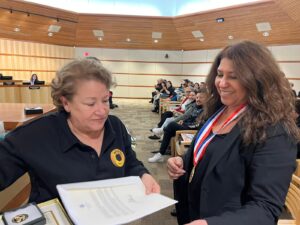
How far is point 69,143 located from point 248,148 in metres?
0.75

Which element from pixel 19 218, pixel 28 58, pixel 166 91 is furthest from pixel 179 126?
pixel 28 58

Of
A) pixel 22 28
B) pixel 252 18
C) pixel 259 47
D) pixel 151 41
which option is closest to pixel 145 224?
pixel 259 47

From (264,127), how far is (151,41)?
12.3 m

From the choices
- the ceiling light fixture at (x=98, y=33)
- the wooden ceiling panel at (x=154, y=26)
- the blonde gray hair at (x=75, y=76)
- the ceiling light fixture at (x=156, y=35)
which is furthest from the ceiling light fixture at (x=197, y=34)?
the blonde gray hair at (x=75, y=76)

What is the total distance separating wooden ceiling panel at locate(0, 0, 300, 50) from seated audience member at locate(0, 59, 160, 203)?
6558mm

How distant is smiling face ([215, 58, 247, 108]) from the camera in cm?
112

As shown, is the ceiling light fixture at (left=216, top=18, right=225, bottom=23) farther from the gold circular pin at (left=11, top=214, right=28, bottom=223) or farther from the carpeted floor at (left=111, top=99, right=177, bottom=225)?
the gold circular pin at (left=11, top=214, right=28, bottom=223)

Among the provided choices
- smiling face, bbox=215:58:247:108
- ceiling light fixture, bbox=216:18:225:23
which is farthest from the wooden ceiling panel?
smiling face, bbox=215:58:247:108

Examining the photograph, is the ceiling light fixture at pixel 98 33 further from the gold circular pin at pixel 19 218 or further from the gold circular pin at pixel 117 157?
the gold circular pin at pixel 19 218

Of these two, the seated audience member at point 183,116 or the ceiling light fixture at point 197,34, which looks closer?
the seated audience member at point 183,116

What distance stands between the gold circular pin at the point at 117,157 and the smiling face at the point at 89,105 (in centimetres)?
14

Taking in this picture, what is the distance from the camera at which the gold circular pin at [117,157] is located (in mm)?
1207

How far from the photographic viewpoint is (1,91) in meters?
7.47

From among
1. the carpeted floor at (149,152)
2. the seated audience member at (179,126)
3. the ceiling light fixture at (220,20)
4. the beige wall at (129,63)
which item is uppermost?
the ceiling light fixture at (220,20)
